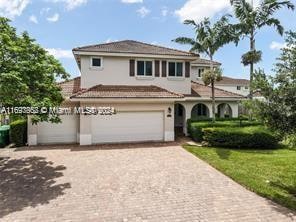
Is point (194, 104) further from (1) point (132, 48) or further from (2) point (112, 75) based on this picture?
(2) point (112, 75)

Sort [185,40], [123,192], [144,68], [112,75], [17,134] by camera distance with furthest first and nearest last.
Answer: [185,40] → [144,68] → [112,75] → [17,134] → [123,192]

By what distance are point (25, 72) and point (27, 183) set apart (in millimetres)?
4865

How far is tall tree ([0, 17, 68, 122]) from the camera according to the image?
36.8ft

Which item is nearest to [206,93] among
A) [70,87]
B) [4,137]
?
[70,87]

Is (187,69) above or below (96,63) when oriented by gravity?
below

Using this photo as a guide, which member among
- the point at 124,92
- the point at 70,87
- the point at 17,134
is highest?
the point at 70,87

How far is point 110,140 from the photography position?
797 inches

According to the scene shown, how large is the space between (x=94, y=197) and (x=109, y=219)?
6.10 feet

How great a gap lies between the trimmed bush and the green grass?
82cm

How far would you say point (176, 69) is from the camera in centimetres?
2375

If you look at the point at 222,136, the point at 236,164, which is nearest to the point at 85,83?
the point at 222,136

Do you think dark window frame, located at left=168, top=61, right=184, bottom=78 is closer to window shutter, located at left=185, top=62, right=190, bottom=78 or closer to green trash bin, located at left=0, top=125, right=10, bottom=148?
window shutter, located at left=185, top=62, right=190, bottom=78

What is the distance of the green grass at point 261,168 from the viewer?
397 inches

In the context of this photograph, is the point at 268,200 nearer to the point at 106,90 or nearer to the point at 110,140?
the point at 110,140
